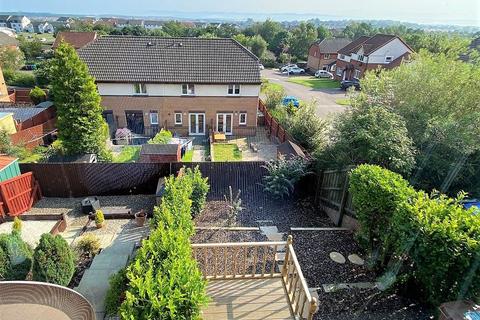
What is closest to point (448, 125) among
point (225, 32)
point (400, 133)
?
point (400, 133)

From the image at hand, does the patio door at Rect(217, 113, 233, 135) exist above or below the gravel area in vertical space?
below

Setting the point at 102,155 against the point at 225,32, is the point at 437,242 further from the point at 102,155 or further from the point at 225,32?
the point at 225,32

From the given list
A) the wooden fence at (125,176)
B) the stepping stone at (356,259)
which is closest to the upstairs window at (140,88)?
the wooden fence at (125,176)

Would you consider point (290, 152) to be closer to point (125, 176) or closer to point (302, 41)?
point (125, 176)

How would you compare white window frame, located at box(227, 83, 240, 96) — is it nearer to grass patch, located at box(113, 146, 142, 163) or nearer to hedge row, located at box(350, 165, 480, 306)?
grass patch, located at box(113, 146, 142, 163)

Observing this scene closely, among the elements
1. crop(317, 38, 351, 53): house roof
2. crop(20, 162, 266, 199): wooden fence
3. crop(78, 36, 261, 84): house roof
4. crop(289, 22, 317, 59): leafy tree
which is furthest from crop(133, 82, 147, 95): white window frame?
crop(289, 22, 317, 59): leafy tree

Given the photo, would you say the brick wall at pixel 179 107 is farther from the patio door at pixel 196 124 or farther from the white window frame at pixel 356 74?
the white window frame at pixel 356 74
